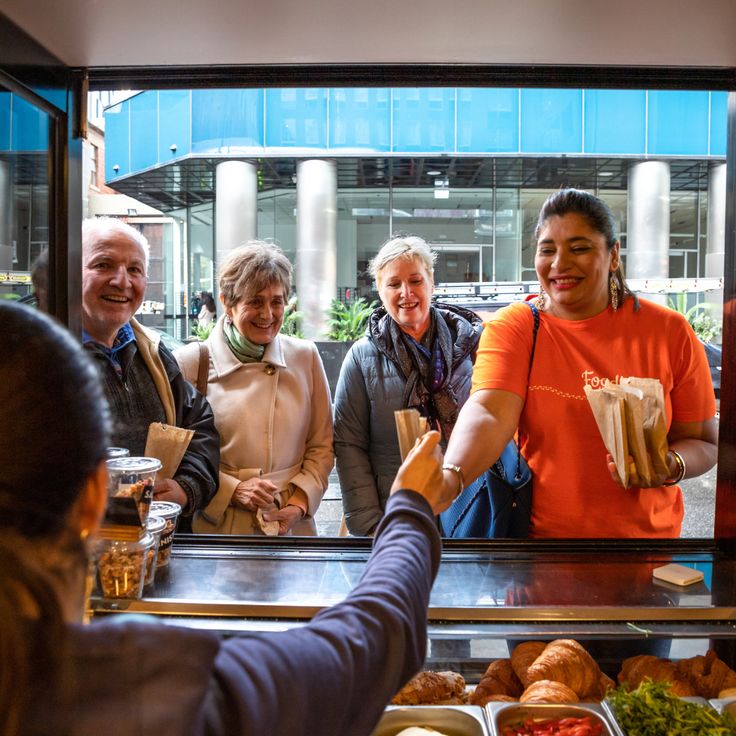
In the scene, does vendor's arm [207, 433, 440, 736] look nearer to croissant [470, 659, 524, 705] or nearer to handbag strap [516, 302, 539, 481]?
croissant [470, 659, 524, 705]

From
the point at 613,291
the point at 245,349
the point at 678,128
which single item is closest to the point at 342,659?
the point at 613,291

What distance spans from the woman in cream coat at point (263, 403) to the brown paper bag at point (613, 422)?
1342mm

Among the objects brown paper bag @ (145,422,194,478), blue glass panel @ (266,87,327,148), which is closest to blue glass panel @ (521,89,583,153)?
blue glass panel @ (266,87,327,148)

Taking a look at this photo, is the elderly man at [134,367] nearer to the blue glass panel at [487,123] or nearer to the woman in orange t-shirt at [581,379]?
the woman in orange t-shirt at [581,379]

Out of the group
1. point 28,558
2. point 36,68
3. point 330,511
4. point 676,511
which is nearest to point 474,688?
point 676,511

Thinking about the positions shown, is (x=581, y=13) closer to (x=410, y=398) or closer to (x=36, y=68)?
(x=36, y=68)

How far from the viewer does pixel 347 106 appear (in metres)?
11.4

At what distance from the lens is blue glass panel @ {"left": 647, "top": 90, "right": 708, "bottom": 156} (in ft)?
38.0

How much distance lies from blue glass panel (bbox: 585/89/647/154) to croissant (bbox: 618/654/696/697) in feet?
36.8

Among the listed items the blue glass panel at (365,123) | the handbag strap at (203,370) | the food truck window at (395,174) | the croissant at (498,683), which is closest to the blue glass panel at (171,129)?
the food truck window at (395,174)

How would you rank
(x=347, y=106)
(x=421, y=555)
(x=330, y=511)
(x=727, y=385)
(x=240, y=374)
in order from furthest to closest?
(x=347, y=106)
(x=330, y=511)
(x=240, y=374)
(x=727, y=385)
(x=421, y=555)

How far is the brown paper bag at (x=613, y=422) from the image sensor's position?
76.0 inches

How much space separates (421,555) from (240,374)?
207 cm

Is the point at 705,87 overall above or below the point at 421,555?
above
